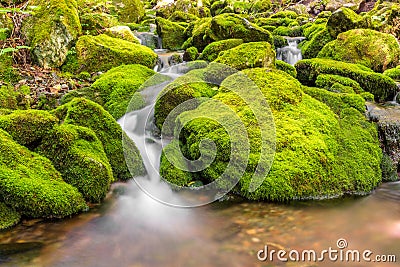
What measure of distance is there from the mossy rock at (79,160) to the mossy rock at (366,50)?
9.39 m

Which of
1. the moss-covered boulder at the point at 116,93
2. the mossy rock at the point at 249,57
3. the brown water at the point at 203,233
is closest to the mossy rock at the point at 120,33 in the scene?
the moss-covered boulder at the point at 116,93

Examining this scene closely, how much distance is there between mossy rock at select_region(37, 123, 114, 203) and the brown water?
0.30m

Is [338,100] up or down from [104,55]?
down

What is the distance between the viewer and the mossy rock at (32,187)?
4.16m

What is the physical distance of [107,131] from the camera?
5.73m

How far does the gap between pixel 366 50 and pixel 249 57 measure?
5.73 meters

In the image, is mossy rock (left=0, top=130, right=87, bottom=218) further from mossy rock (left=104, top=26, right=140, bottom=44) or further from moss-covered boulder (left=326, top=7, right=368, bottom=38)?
moss-covered boulder (left=326, top=7, right=368, bottom=38)

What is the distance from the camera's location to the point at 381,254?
3.67 metres

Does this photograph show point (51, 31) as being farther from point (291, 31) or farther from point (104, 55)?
point (291, 31)

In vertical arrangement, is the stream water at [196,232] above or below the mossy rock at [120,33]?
below

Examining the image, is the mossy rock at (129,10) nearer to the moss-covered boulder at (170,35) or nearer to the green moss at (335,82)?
the moss-covered boulder at (170,35)

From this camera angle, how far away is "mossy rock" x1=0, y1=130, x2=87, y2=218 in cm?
416

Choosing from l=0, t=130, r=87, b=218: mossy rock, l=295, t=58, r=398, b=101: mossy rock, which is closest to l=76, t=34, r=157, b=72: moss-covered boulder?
l=295, t=58, r=398, b=101: mossy rock

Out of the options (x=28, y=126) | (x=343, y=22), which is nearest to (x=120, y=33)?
(x=28, y=126)
